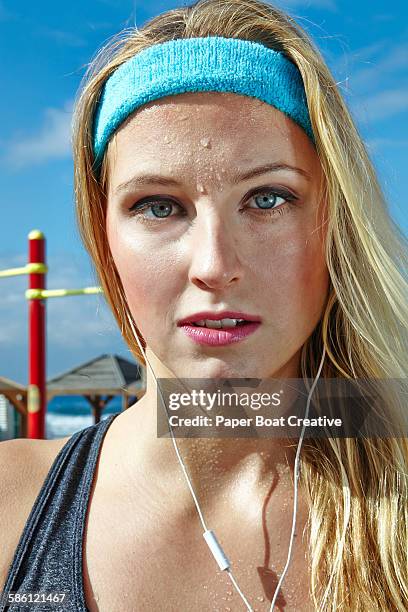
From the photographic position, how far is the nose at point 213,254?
1.39 m

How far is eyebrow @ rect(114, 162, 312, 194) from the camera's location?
1454mm

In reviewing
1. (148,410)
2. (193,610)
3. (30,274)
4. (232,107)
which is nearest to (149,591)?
(193,610)

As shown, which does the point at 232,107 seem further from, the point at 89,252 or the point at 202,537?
the point at 202,537

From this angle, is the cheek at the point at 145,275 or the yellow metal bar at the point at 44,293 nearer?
the cheek at the point at 145,275

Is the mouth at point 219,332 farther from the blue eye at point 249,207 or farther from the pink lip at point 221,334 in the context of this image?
the blue eye at point 249,207

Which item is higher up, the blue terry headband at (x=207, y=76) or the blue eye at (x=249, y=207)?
the blue terry headband at (x=207, y=76)

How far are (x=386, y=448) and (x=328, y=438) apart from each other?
0.13 m

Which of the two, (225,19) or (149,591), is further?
(225,19)

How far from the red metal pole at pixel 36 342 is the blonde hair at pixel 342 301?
335 cm

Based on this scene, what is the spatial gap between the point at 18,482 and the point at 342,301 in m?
0.83

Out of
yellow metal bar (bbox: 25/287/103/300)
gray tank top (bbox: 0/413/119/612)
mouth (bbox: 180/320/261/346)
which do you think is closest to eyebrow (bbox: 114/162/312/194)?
mouth (bbox: 180/320/261/346)

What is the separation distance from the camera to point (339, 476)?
64.5 inches

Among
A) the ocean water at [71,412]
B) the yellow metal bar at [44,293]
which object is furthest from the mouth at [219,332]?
the ocean water at [71,412]
